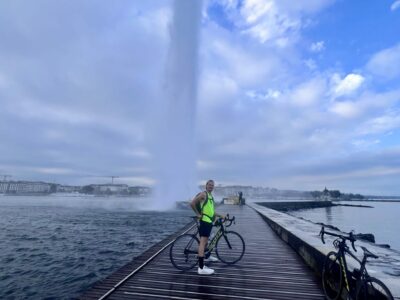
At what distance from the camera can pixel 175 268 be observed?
9.27 m

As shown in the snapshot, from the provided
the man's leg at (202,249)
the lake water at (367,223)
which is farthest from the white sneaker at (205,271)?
the lake water at (367,223)

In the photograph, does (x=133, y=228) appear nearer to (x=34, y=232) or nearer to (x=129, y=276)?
(x=34, y=232)

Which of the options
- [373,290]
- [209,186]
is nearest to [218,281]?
[209,186]

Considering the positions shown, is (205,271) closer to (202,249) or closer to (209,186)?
(202,249)

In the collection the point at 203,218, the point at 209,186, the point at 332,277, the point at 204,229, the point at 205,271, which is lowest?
the point at 205,271

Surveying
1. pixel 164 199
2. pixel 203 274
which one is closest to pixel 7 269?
pixel 203 274

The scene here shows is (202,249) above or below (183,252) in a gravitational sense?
above

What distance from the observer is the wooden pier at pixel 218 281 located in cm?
700

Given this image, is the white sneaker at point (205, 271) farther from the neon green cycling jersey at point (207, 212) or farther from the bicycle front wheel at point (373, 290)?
the bicycle front wheel at point (373, 290)

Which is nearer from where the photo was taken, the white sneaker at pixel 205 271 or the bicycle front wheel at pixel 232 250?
the white sneaker at pixel 205 271

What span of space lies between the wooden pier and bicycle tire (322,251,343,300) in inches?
10.3

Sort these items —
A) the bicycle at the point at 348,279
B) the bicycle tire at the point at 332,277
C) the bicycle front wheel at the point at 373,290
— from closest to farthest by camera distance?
1. the bicycle front wheel at the point at 373,290
2. the bicycle at the point at 348,279
3. the bicycle tire at the point at 332,277

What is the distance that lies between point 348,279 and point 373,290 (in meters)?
1.12

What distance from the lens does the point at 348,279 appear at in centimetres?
620
